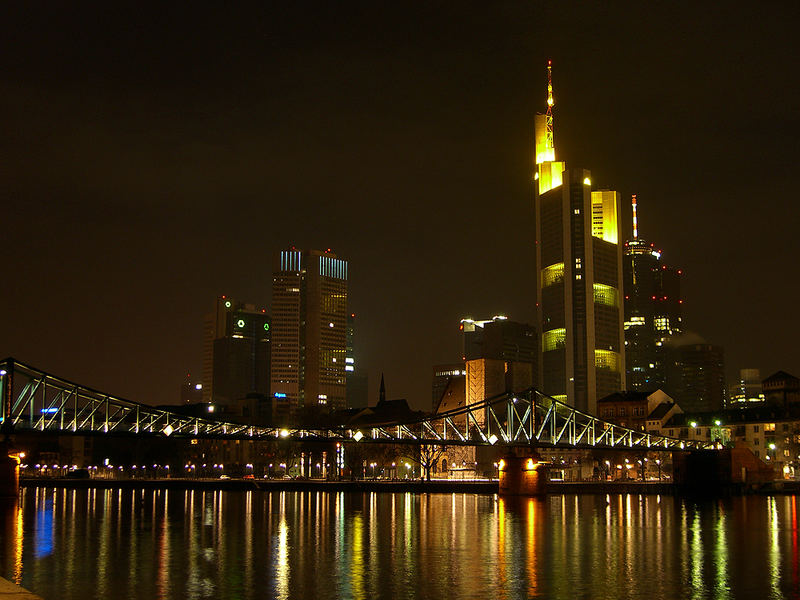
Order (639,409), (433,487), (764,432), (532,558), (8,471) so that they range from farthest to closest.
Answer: (639,409)
(764,432)
(433,487)
(8,471)
(532,558)

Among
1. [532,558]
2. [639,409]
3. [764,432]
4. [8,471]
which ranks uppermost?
[639,409]

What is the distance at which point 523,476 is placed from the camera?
111 m

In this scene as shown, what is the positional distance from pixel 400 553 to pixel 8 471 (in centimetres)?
6078

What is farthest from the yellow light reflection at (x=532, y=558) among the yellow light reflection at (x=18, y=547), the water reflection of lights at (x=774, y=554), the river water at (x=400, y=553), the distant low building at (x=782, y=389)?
the distant low building at (x=782, y=389)

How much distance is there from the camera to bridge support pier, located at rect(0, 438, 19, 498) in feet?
311

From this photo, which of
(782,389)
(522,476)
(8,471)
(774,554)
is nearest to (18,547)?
(774,554)

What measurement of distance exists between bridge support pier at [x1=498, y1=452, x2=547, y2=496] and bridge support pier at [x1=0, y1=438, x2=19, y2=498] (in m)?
48.7

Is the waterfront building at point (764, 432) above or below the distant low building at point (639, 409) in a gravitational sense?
below

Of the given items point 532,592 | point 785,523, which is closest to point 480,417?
point 785,523

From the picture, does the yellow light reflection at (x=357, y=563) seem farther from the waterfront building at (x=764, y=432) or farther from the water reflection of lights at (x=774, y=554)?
the waterfront building at (x=764, y=432)

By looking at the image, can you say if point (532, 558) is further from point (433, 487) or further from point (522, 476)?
point (433, 487)

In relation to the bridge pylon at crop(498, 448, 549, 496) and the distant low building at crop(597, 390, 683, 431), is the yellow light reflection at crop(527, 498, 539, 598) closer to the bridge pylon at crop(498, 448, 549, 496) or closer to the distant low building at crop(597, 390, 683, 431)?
the bridge pylon at crop(498, 448, 549, 496)

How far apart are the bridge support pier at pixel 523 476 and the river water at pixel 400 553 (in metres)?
27.7

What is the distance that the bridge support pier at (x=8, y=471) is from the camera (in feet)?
311
